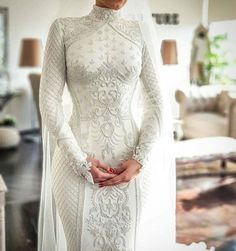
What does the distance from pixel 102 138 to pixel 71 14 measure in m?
0.46

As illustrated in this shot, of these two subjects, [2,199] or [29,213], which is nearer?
[2,199]

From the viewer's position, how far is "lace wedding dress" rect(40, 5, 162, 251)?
48.0 inches

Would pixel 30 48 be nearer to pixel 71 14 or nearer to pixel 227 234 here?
pixel 71 14

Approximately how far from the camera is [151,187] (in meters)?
1.39

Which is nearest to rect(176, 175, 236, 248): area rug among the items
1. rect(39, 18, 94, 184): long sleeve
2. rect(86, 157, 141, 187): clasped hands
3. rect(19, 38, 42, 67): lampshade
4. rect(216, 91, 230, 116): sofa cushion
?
rect(216, 91, 230, 116): sofa cushion

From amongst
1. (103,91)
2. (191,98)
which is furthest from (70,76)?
(191,98)

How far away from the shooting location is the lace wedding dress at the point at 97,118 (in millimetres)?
1219

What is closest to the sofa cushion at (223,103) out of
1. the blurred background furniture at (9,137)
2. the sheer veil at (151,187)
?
the sheer veil at (151,187)

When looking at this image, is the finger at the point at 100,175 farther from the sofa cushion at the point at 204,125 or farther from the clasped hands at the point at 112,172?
the sofa cushion at the point at 204,125

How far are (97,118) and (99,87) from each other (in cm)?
10

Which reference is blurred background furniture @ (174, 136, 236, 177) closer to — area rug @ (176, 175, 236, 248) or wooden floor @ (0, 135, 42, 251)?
area rug @ (176, 175, 236, 248)

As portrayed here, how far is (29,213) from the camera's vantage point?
2607mm

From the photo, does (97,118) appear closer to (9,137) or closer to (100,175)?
(100,175)

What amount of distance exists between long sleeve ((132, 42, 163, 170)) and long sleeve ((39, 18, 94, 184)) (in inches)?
7.4
